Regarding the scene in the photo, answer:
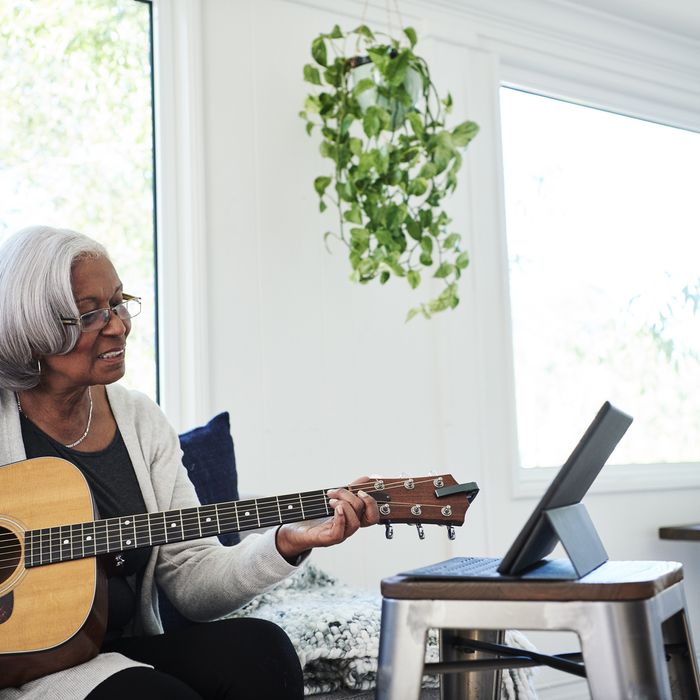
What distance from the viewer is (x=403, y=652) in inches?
38.8

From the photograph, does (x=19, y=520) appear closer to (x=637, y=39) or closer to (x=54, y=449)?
(x=54, y=449)

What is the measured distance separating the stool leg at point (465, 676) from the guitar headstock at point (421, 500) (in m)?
0.15

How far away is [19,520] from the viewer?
1.34 meters

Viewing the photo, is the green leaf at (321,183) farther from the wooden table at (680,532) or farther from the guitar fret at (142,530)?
the wooden table at (680,532)

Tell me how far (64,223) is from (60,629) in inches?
51.2

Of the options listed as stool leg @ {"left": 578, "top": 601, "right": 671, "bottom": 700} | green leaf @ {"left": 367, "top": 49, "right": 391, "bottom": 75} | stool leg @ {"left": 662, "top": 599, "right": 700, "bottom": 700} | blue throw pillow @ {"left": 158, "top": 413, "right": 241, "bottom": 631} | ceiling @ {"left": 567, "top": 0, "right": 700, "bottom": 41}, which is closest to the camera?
stool leg @ {"left": 578, "top": 601, "right": 671, "bottom": 700}

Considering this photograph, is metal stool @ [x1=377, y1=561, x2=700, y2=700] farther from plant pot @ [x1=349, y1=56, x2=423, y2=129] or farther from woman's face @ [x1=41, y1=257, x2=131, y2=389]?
plant pot @ [x1=349, y1=56, x2=423, y2=129]

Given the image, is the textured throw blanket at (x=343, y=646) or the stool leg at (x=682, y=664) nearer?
the stool leg at (x=682, y=664)

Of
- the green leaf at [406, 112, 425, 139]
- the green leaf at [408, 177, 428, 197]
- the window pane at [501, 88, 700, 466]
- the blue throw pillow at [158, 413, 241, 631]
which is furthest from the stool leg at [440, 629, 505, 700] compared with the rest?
the window pane at [501, 88, 700, 466]

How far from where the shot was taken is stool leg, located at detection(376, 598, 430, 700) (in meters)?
0.98

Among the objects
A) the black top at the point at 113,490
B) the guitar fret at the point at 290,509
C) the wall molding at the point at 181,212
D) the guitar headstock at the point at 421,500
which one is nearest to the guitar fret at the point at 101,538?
the black top at the point at 113,490

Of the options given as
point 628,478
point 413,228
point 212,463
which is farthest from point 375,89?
point 628,478

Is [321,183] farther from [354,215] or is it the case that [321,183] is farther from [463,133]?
[463,133]

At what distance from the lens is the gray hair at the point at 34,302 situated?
4.71ft
